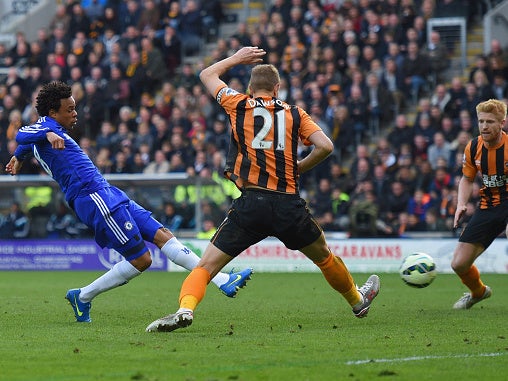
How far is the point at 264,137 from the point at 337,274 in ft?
4.92

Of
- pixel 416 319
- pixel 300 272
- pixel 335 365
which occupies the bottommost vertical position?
pixel 300 272

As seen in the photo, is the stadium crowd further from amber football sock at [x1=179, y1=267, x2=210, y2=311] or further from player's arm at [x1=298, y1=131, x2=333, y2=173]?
amber football sock at [x1=179, y1=267, x2=210, y2=311]

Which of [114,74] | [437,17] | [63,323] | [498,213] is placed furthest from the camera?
[114,74]

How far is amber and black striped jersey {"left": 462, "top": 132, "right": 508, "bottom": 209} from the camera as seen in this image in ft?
38.3

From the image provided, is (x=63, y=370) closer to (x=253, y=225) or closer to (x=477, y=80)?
(x=253, y=225)

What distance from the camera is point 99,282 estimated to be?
34.2 feet

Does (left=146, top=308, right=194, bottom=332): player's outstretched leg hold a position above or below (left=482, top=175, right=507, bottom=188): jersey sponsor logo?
below

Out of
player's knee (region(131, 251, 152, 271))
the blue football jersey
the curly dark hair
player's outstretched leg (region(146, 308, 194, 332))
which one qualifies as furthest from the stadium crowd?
player's outstretched leg (region(146, 308, 194, 332))

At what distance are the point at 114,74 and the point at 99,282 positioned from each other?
17.7 meters

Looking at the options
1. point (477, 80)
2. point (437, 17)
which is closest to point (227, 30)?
point (437, 17)

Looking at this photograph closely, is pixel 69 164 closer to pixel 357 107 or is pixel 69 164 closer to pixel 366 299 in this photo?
pixel 366 299

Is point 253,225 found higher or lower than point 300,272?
higher

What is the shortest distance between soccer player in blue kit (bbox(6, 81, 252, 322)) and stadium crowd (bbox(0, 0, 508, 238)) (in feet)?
36.6

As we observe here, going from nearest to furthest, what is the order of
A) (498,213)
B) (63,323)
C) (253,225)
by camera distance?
(253,225), (63,323), (498,213)
